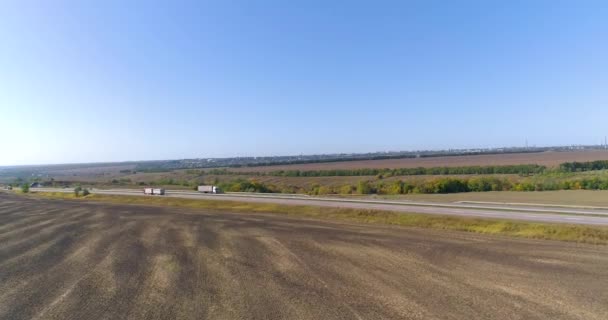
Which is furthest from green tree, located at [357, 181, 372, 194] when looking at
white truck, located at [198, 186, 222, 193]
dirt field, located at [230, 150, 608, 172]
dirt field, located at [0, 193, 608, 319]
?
dirt field, located at [230, 150, 608, 172]

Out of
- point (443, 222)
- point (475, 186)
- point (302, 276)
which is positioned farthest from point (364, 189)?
point (302, 276)

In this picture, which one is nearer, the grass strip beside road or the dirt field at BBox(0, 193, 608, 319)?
the dirt field at BBox(0, 193, 608, 319)

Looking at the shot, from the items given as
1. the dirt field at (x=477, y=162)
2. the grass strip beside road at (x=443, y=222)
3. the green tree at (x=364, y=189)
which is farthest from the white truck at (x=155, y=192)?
the dirt field at (x=477, y=162)

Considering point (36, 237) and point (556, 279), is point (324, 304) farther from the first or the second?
point (36, 237)

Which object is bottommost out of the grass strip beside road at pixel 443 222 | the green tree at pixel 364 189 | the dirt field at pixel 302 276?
the green tree at pixel 364 189

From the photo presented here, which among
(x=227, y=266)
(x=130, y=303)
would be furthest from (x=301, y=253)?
(x=130, y=303)

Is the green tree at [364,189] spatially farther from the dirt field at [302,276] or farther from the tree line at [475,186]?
the dirt field at [302,276]

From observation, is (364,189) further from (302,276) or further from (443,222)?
(302,276)

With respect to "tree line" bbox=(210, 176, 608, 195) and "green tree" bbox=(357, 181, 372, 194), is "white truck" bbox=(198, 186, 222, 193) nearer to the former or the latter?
"tree line" bbox=(210, 176, 608, 195)
